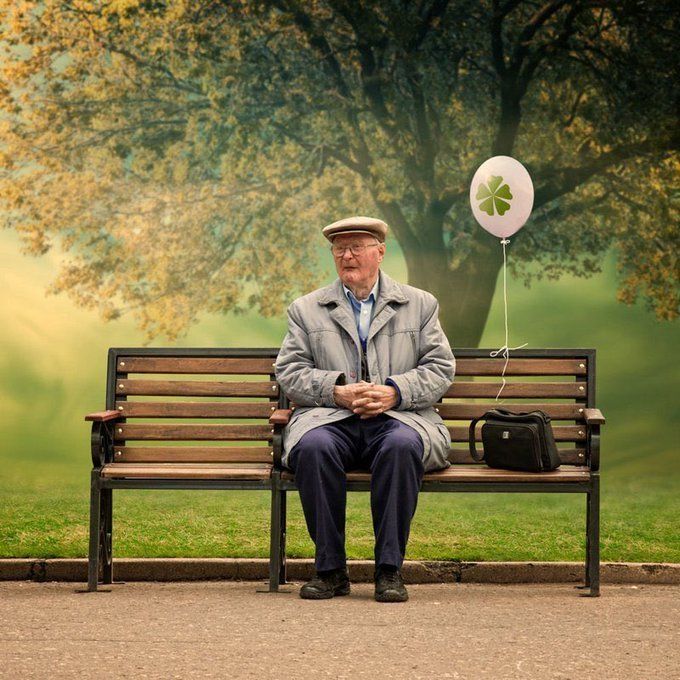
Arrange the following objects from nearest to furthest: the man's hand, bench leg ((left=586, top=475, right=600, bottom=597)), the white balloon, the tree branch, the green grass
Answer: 1. bench leg ((left=586, top=475, right=600, bottom=597))
2. the man's hand
3. the green grass
4. the white balloon
5. the tree branch

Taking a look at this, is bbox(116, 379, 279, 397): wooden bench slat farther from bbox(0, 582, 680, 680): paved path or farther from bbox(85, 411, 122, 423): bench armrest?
bbox(0, 582, 680, 680): paved path

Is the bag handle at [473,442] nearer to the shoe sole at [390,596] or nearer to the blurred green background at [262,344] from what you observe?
the shoe sole at [390,596]

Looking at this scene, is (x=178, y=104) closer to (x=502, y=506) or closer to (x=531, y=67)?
(x=531, y=67)

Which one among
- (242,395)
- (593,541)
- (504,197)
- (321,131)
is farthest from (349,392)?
(321,131)

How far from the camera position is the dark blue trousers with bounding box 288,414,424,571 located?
5852mm

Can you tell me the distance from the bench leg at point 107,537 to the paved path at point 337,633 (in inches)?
7.5

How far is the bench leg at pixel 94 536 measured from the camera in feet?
20.2

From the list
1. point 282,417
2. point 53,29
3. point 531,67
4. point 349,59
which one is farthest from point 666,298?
point 282,417

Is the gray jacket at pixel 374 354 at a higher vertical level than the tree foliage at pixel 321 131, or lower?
lower

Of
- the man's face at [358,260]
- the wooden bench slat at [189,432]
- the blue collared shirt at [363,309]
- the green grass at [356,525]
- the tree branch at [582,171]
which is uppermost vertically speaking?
the tree branch at [582,171]

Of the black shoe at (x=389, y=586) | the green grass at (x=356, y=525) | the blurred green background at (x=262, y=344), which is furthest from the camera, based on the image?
the blurred green background at (x=262, y=344)

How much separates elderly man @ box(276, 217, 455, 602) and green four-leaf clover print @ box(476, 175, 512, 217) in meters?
1.47

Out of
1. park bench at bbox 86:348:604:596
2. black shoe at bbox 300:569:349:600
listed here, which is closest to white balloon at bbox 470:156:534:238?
park bench at bbox 86:348:604:596

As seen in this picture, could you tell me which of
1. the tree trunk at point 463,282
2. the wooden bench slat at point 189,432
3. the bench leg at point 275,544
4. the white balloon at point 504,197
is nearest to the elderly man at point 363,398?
the bench leg at point 275,544
